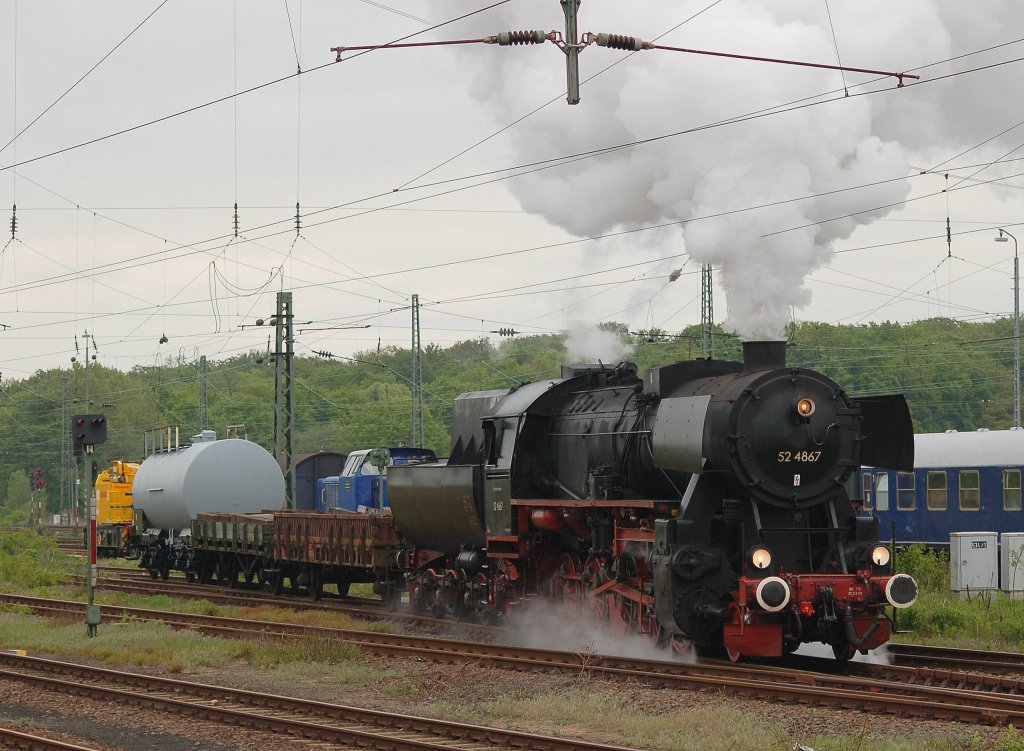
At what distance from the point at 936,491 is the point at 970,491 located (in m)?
0.93

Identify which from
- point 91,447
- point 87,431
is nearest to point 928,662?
point 91,447

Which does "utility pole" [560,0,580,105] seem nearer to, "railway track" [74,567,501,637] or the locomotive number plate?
the locomotive number plate

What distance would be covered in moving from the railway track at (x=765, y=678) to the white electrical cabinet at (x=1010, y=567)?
28.1ft

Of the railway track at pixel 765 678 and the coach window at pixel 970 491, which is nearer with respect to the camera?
the railway track at pixel 765 678

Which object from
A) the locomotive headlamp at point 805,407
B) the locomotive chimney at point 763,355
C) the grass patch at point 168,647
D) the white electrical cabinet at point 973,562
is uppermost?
the locomotive chimney at point 763,355

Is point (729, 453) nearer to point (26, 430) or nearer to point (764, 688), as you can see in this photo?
point (764, 688)

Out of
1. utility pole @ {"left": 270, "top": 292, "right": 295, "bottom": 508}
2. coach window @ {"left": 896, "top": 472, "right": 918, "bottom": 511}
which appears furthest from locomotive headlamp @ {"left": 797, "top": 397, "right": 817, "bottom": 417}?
utility pole @ {"left": 270, "top": 292, "right": 295, "bottom": 508}

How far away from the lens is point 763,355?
591 inches

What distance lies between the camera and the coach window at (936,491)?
28141 millimetres

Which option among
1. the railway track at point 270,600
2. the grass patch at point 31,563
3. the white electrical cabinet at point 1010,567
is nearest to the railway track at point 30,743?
the railway track at point 270,600

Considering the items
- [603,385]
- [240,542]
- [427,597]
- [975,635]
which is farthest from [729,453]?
[240,542]

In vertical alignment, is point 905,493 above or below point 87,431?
below

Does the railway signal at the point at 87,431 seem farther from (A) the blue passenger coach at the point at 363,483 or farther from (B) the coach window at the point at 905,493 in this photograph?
(B) the coach window at the point at 905,493

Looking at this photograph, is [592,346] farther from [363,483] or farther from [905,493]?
[363,483]
